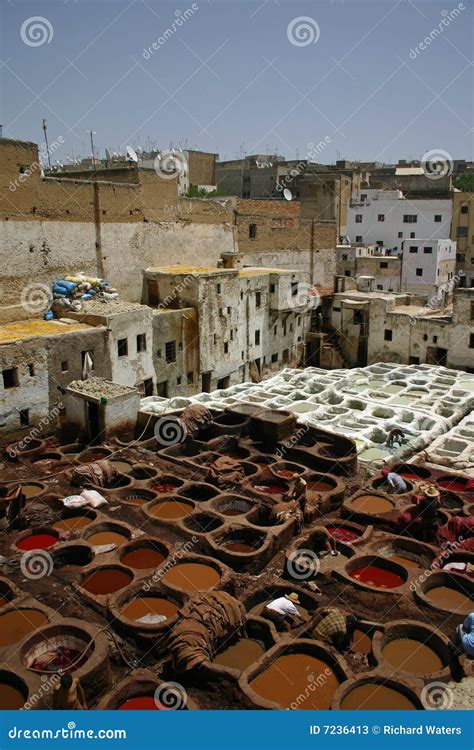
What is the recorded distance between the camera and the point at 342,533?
53.9 feet

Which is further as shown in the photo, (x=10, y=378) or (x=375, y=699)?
(x=10, y=378)

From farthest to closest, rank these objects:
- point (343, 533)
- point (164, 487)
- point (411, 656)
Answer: point (164, 487) → point (343, 533) → point (411, 656)

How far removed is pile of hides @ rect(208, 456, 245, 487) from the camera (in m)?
18.4

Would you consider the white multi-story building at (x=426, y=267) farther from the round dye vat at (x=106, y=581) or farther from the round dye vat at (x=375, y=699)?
the round dye vat at (x=375, y=699)

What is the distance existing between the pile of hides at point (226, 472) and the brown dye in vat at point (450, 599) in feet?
21.1

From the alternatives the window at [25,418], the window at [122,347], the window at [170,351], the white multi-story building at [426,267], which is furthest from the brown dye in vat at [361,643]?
the white multi-story building at [426,267]

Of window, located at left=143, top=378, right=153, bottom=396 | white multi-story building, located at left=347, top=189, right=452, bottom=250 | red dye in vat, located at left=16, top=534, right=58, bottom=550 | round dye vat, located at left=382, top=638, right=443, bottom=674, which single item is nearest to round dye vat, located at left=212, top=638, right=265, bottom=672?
round dye vat, located at left=382, top=638, right=443, bottom=674

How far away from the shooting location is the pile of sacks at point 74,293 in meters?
24.4

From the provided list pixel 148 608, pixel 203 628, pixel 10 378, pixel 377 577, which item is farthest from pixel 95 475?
pixel 377 577

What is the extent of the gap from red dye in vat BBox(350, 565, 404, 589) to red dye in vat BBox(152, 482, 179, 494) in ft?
20.3

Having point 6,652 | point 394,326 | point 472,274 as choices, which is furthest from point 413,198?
point 6,652

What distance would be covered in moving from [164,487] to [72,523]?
324 cm

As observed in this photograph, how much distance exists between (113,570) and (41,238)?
15.3 metres

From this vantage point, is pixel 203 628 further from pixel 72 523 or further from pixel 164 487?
pixel 164 487
